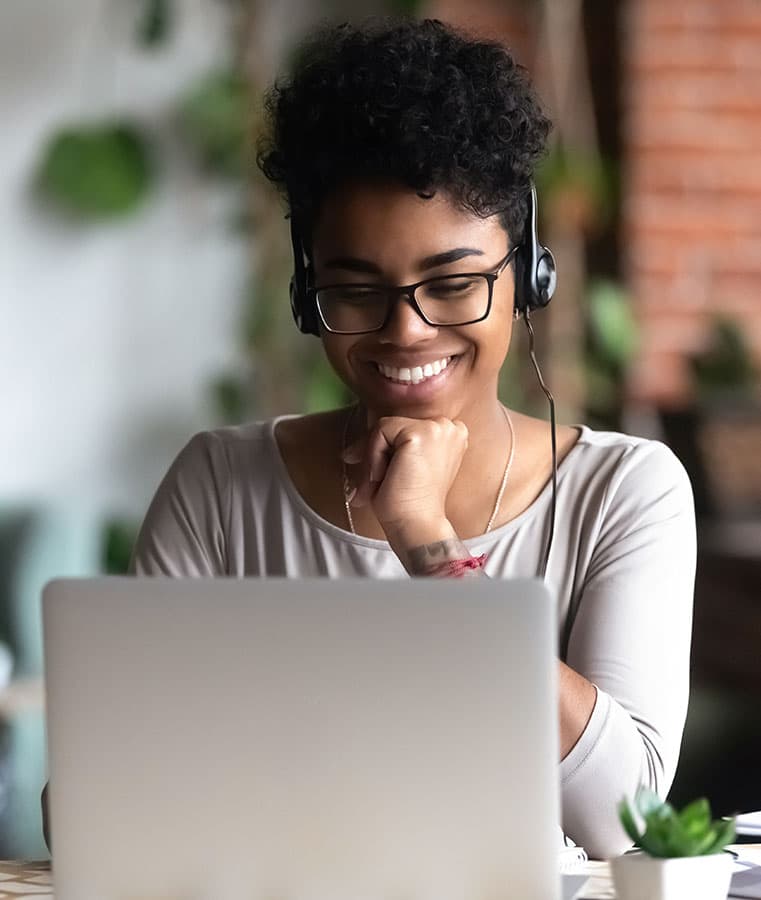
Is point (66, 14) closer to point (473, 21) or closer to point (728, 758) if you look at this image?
point (473, 21)

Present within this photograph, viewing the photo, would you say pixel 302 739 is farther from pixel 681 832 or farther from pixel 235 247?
pixel 235 247

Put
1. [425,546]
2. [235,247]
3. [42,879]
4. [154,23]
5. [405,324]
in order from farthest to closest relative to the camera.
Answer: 1. [235,247]
2. [154,23]
3. [405,324]
4. [425,546]
5. [42,879]

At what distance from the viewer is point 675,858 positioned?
1.06m

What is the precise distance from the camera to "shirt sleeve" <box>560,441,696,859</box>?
55.3 inches

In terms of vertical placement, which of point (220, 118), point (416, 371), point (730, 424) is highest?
point (220, 118)

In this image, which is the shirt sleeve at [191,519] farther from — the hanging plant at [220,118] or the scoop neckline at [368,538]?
the hanging plant at [220,118]

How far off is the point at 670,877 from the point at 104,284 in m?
3.05

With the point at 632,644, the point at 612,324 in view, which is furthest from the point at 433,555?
the point at 612,324

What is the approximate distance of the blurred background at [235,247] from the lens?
3.54 meters

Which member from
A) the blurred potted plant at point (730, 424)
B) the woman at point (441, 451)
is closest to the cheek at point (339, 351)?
the woman at point (441, 451)

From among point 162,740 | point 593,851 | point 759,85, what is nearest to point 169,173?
point 759,85

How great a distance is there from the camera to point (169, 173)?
3951mm

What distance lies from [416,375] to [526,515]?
203 millimetres

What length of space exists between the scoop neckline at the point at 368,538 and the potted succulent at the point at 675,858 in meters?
0.59
